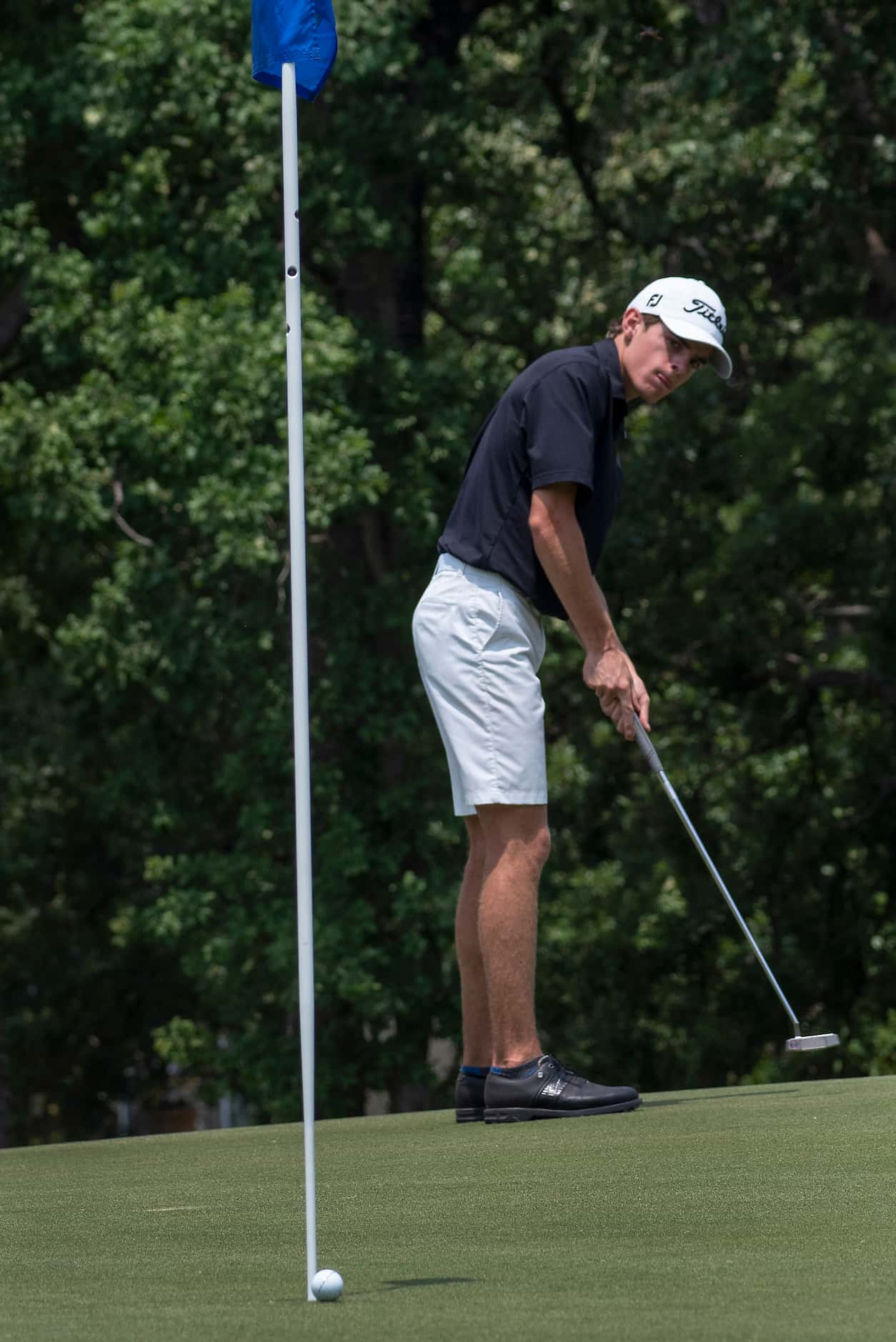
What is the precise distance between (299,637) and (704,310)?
225 centimetres

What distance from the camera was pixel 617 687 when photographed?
5.28m

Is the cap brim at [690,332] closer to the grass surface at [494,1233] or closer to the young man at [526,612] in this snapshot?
the young man at [526,612]

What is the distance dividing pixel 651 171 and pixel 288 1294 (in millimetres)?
13697

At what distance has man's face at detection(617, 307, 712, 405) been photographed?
5297 mm

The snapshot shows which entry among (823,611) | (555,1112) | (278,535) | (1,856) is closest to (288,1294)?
(555,1112)

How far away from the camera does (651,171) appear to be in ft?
52.2

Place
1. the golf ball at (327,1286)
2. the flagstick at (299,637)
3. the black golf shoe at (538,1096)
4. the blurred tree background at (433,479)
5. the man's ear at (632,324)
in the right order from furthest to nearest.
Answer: the blurred tree background at (433,479) → the man's ear at (632,324) → the black golf shoe at (538,1096) → the flagstick at (299,637) → the golf ball at (327,1286)

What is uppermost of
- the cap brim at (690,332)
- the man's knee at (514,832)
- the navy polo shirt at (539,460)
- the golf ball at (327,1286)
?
the cap brim at (690,332)

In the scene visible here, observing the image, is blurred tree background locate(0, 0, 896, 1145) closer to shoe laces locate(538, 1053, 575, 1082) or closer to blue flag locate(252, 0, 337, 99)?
shoe laces locate(538, 1053, 575, 1082)

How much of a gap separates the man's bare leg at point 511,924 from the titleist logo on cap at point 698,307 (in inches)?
47.8

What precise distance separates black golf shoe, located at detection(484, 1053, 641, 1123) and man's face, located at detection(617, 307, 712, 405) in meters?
1.59

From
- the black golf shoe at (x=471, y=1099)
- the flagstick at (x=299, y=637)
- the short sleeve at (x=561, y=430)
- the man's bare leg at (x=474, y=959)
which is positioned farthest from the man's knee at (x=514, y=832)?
the flagstick at (x=299, y=637)

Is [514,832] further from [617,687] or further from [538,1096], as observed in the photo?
[538,1096]

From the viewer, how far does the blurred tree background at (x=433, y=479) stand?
45.9 feet
